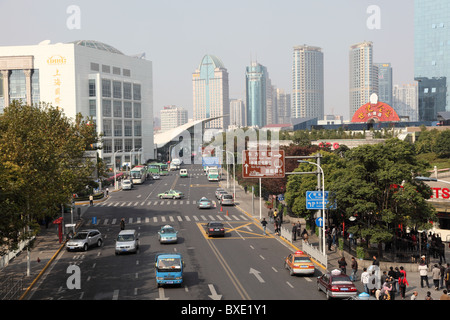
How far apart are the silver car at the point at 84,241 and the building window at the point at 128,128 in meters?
114

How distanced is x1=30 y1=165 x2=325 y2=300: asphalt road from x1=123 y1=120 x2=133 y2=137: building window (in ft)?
307

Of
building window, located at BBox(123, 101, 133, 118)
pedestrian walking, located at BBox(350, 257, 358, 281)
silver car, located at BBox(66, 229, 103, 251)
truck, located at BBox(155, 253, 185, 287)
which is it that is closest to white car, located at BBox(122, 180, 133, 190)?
silver car, located at BBox(66, 229, 103, 251)

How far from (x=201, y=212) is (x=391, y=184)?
3410 cm

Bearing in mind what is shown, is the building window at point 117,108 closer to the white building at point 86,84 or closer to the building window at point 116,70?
the white building at point 86,84

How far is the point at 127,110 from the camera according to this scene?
156000mm

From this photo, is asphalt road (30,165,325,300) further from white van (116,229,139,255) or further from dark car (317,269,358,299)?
dark car (317,269,358,299)

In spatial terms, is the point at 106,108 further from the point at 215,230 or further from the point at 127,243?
the point at 127,243

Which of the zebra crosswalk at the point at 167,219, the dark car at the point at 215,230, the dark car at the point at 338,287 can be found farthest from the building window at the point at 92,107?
the dark car at the point at 338,287

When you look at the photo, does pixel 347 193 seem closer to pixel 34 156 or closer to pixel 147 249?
pixel 147 249

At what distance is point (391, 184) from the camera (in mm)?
37281

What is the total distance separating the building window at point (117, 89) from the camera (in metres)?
150

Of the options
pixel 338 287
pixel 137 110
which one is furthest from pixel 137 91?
pixel 338 287
